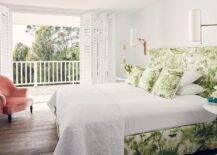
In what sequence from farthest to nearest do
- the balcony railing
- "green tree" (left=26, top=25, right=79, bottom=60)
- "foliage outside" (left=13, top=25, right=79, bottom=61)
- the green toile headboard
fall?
1. "green tree" (left=26, top=25, right=79, bottom=60)
2. "foliage outside" (left=13, top=25, right=79, bottom=61)
3. the balcony railing
4. the green toile headboard

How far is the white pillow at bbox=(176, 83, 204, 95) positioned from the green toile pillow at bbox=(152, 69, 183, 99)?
0.25m

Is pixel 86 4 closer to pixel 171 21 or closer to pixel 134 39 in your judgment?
pixel 134 39

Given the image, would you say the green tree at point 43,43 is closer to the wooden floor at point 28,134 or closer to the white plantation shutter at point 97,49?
the white plantation shutter at point 97,49

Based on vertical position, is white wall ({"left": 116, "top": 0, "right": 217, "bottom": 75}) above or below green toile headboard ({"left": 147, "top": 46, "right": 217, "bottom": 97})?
above

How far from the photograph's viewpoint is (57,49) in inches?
345

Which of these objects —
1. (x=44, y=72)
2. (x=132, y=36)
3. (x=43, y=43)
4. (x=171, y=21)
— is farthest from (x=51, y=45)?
(x=171, y=21)

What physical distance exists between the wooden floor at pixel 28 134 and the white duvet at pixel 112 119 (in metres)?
0.69

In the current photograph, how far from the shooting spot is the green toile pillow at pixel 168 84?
303 cm

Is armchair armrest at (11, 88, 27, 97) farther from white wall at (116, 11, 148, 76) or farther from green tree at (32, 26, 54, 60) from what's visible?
green tree at (32, 26, 54, 60)

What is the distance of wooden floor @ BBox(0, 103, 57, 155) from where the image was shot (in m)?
2.91

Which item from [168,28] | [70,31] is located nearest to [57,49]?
[70,31]

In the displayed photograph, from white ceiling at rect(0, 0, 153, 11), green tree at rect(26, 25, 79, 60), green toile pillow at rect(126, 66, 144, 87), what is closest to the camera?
green toile pillow at rect(126, 66, 144, 87)

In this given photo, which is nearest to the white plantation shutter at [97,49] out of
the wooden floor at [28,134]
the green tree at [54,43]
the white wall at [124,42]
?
→ the white wall at [124,42]

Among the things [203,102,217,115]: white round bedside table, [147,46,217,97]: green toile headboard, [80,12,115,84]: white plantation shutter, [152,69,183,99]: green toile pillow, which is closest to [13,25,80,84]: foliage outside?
[80,12,115,84]: white plantation shutter
